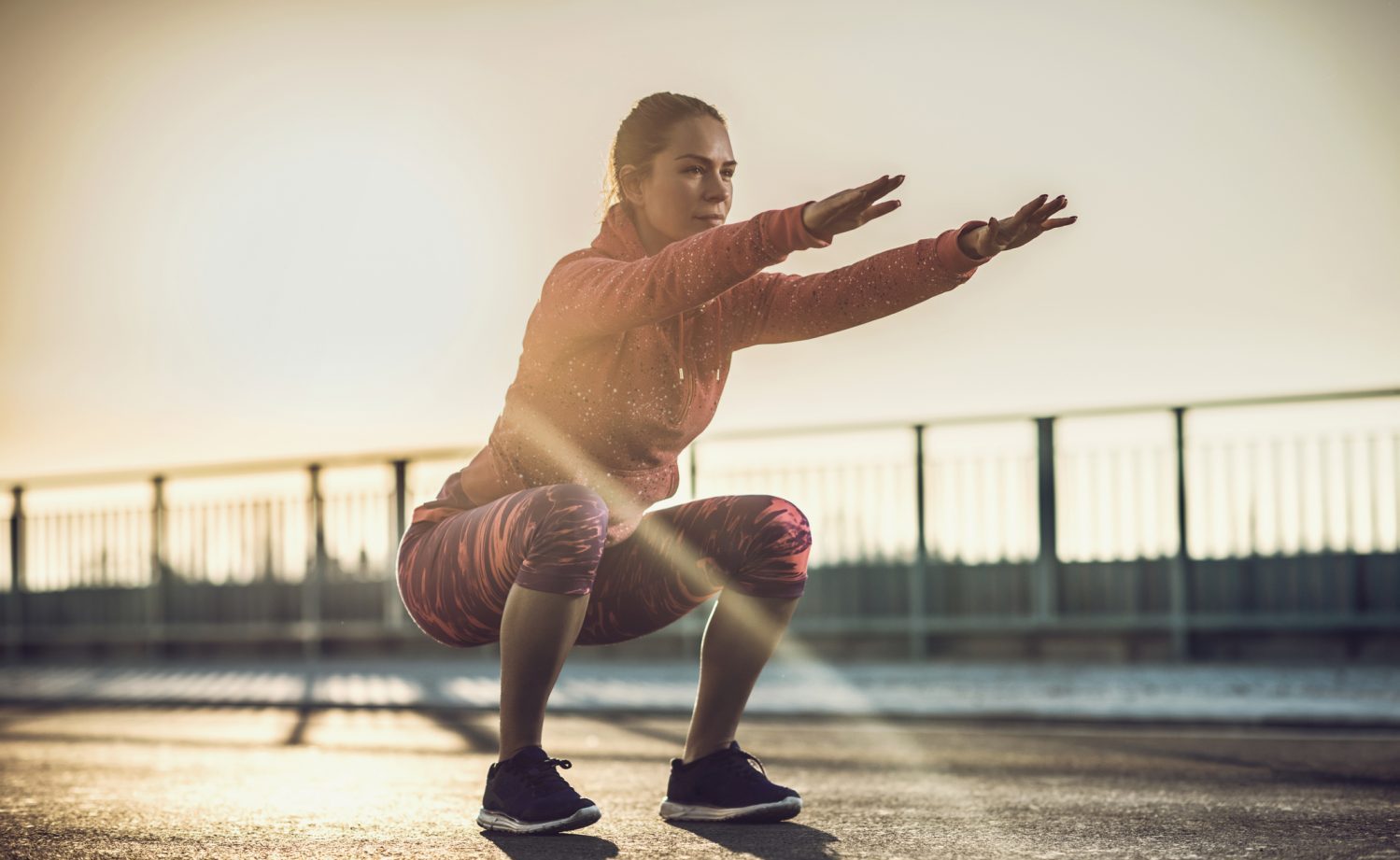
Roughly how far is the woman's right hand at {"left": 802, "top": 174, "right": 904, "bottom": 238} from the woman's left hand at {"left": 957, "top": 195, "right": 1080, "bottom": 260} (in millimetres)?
365

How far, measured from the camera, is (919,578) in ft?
32.7

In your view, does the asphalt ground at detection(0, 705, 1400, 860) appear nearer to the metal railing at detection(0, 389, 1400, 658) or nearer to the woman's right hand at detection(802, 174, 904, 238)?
the woman's right hand at detection(802, 174, 904, 238)

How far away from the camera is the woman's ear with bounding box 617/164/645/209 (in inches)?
129

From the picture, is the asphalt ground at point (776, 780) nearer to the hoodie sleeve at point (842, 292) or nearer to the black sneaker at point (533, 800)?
the black sneaker at point (533, 800)

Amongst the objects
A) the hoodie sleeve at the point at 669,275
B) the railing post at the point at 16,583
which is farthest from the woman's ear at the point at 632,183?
the railing post at the point at 16,583

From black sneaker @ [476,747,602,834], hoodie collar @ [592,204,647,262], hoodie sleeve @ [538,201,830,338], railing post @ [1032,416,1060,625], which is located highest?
hoodie collar @ [592,204,647,262]

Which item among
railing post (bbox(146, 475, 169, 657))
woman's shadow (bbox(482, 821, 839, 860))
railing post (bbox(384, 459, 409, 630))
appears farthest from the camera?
railing post (bbox(146, 475, 169, 657))

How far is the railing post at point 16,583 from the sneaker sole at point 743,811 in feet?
39.1

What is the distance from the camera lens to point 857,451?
10.2 m

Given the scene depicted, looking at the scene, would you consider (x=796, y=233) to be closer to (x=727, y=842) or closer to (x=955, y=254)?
(x=955, y=254)

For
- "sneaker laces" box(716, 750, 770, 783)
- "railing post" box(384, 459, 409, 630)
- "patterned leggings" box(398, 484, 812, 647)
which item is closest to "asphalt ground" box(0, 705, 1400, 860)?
"sneaker laces" box(716, 750, 770, 783)

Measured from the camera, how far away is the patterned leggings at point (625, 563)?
3164mm

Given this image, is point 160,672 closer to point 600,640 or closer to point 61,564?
point 61,564

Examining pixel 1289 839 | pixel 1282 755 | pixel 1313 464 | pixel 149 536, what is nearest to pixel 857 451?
pixel 1313 464
